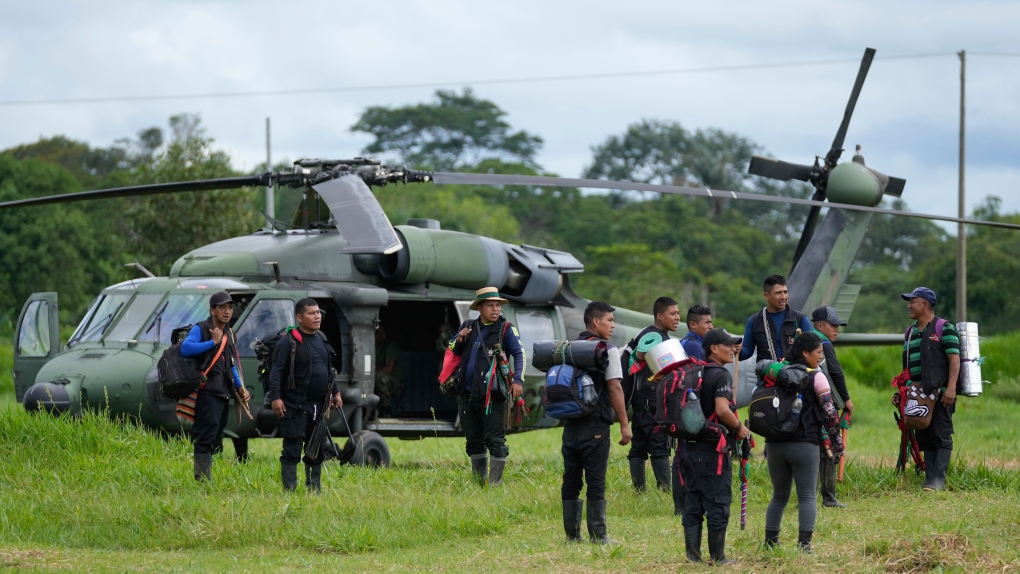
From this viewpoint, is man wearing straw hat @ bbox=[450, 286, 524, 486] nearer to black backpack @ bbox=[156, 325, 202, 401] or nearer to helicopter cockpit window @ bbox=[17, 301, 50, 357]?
black backpack @ bbox=[156, 325, 202, 401]

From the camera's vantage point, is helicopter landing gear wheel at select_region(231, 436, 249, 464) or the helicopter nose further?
helicopter landing gear wheel at select_region(231, 436, 249, 464)

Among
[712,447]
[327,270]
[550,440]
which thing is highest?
[327,270]

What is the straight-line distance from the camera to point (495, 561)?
730 centimetres

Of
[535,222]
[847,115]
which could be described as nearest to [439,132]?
[535,222]

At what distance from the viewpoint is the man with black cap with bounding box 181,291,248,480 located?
30.5 ft

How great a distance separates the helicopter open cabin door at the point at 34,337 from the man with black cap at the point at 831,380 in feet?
22.3

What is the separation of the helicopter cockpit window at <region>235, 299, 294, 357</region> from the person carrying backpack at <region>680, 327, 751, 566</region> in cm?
512

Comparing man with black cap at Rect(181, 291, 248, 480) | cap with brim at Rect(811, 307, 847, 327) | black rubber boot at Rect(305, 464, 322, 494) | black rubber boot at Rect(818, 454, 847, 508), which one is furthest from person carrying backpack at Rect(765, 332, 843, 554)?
man with black cap at Rect(181, 291, 248, 480)

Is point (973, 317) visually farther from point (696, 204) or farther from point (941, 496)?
point (941, 496)

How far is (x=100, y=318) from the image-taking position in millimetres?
11422

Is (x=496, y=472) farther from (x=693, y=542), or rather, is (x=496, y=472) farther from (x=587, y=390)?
(x=693, y=542)

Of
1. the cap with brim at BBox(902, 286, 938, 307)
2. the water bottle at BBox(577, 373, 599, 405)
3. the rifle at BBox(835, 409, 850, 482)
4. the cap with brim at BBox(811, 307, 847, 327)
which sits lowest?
the rifle at BBox(835, 409, 850, 482)

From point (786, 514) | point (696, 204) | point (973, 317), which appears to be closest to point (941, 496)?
point (786, 514)

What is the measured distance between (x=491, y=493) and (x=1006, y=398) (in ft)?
45.6
